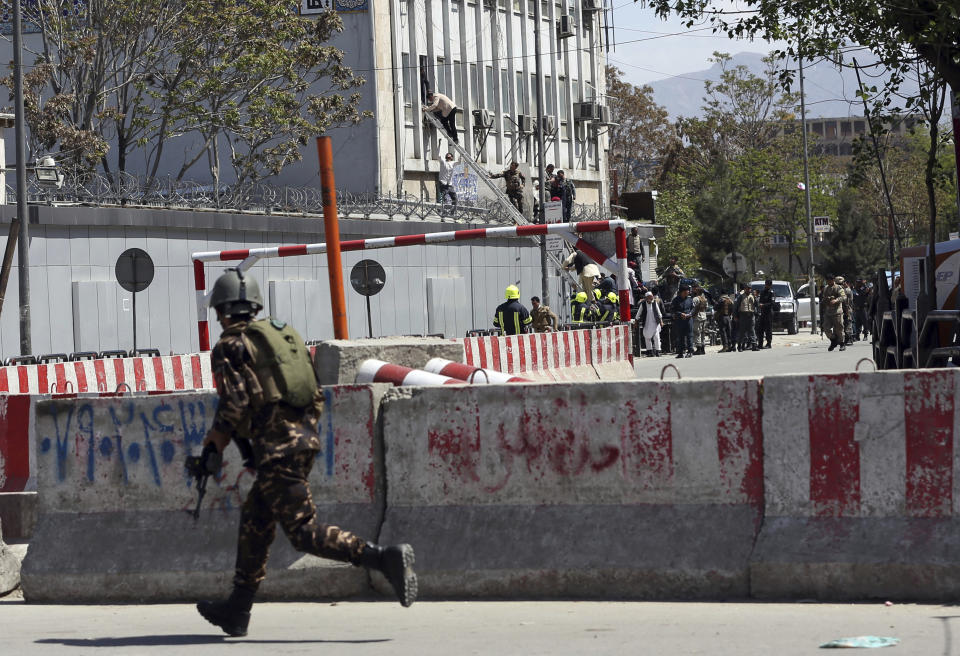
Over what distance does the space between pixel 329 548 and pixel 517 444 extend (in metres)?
1.30

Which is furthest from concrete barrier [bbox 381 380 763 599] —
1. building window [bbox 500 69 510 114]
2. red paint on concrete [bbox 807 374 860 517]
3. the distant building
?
building window [bbox 500 69 510 114]

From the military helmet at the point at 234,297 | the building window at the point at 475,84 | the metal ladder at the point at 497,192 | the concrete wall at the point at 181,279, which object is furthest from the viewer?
the building window at the point at 475,84

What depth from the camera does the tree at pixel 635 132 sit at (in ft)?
246

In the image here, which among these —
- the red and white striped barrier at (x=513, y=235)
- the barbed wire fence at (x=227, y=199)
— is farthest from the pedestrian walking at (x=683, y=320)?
the red and white striped barrier at (x=513, y=235)

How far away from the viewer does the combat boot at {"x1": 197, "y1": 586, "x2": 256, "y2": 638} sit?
6.64 m

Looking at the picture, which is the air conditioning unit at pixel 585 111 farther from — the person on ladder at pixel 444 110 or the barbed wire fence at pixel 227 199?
the barbed wire fence at pixel 227 199

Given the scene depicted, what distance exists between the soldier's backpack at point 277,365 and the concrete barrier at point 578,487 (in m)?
1.10

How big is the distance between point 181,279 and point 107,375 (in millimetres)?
14957

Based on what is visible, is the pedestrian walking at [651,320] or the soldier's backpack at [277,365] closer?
the soldier's backpack at [277,365]

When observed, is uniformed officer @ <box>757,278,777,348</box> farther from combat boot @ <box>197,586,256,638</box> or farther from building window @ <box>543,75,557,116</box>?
combat boot @ <box>197,586,256,638</box>

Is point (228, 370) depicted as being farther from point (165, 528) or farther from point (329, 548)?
point (165, 528)

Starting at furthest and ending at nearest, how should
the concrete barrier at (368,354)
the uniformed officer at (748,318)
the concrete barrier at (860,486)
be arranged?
the uniformed officer at (748,318) → the concrete barrier at (368,354) → the concrete barrier at (860,486)

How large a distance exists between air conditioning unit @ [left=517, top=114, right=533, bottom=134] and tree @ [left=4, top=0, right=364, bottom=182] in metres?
16.9

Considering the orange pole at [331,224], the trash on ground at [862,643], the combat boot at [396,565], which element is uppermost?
the orange pole at [331,224]
